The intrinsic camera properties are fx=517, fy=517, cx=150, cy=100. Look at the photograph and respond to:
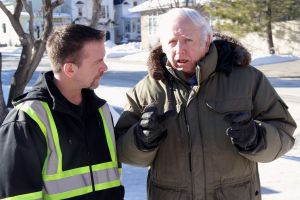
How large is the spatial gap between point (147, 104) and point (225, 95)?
15.3 inches

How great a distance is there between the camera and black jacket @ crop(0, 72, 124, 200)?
2.08 metres

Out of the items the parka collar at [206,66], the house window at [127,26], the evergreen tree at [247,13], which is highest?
the parka collar at [206,66]

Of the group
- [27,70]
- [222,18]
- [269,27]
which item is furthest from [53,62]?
[269,27]

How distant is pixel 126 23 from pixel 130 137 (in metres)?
59.2

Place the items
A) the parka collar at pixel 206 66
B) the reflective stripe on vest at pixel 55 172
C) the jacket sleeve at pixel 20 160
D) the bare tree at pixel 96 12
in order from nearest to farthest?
the jacket sleeve at pixel 20 160
the reflective stripe on vest at pixel 55 172
the parka collar at pixel 206 66
the bare tree at pixel 96 12

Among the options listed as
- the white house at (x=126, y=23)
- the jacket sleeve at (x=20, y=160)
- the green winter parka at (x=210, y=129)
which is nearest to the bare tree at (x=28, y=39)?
the green winter parka at (x=210, y=129)

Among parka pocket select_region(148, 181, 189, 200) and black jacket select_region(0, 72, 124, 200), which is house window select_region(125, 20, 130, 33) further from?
black jacket select_region(0, 72, 124, 200)

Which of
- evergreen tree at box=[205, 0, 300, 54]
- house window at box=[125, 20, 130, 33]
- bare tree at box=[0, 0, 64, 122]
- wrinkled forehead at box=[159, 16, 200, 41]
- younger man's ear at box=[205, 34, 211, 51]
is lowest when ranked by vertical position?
house window at box=[125, 20, 130, 33]

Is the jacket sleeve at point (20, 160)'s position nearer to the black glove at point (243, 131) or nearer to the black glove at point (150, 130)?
the black glove at point (150, 130)

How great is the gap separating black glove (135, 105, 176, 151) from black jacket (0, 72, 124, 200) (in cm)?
17

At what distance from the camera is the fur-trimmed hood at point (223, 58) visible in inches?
100

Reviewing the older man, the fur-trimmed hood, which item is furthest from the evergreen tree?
the older man

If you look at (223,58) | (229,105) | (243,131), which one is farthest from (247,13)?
(243,131)

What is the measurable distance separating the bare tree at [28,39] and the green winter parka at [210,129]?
558 centimetres
